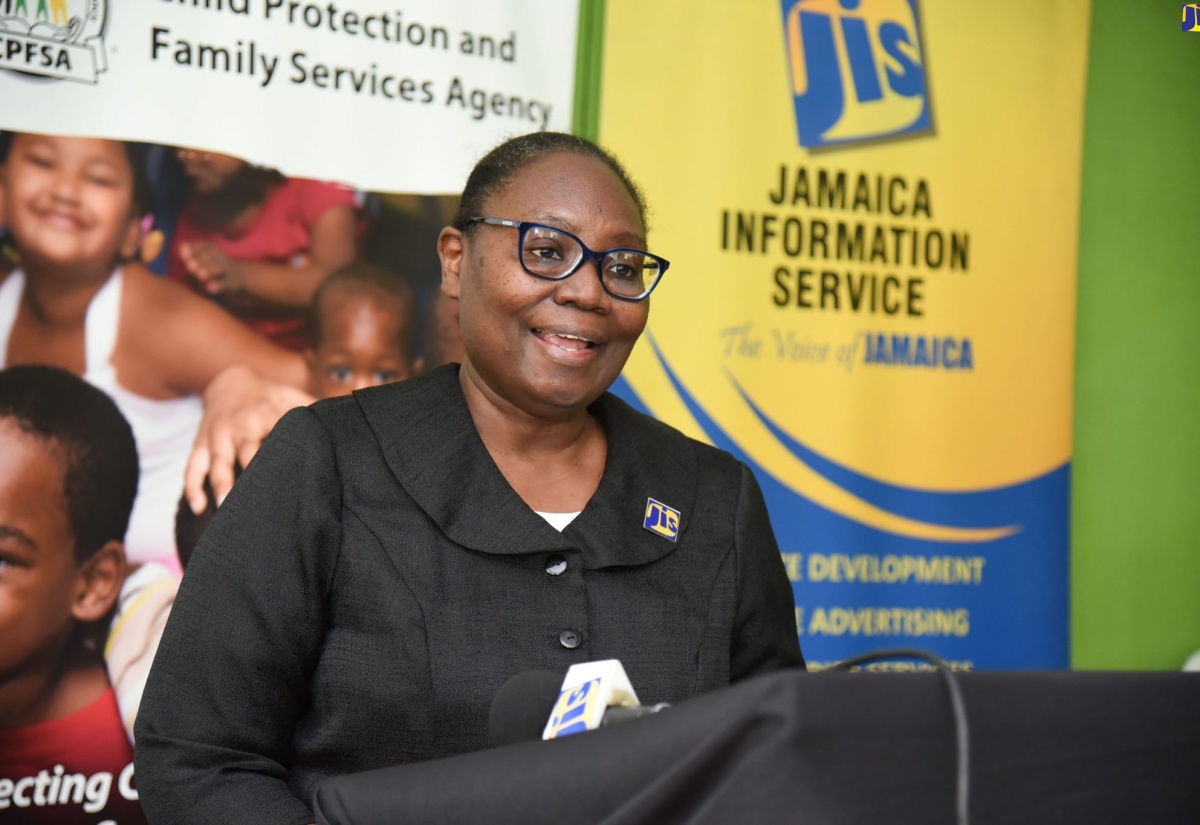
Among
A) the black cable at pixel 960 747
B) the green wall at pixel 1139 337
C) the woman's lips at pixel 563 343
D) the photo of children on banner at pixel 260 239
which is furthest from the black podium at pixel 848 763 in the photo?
the green wall at pixel 1139 337

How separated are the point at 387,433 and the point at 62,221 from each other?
1379 mm

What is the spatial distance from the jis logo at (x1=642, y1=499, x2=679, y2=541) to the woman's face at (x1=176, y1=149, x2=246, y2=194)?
59.6 inches

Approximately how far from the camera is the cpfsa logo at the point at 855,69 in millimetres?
3371

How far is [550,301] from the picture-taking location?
1.69m

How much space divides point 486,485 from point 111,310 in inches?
55.6

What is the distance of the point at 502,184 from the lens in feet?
5.82

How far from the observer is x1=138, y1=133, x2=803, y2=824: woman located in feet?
4.88

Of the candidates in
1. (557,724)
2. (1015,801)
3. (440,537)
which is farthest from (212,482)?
(1015,801)

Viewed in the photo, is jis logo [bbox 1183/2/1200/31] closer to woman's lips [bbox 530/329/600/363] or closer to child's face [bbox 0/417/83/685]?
woman's lips [bbox 530/329/600/363]

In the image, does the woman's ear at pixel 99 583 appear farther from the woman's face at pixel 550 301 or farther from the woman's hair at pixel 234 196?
the woman's face at pixel 550 301

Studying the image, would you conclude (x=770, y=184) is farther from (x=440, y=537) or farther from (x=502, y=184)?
(x=440, y=537)

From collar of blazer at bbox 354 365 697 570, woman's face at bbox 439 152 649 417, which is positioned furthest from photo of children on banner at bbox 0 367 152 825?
woman's face at bbox 439 152 649 417

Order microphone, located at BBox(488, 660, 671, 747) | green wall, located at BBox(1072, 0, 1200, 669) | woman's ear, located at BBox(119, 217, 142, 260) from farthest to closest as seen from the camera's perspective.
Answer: green wall, located at BBox(1072, 0, 1200, 669), woman's ear, located at BBox(119, 217, 142, 260), microphone, located at BBox(488, 660, 671, 747)

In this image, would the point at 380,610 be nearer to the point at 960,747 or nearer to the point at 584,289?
the point at 584,289
